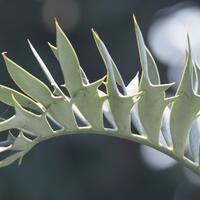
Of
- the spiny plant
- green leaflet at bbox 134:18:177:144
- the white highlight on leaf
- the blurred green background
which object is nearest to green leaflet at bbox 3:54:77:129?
the spiny plant

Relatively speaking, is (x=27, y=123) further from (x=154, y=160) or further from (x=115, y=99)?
(x=154, y=160)

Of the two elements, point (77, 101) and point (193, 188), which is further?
point (193, 188)

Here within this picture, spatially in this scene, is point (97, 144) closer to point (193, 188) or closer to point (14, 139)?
point (193, 188)

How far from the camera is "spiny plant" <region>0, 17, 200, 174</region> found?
1.28m

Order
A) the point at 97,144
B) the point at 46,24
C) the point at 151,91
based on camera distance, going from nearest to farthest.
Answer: the point at 151,91, the point at 97,144, the point at 46,24

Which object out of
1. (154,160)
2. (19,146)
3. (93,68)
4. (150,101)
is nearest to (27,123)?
(19,146)

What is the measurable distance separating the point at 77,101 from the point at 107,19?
14.8 feet

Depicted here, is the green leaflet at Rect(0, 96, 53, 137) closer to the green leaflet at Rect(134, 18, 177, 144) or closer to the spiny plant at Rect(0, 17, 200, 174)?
the spiny plant at Rect(0, 17, 200, 174)

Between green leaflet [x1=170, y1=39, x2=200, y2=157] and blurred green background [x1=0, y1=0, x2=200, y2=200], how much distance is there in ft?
12.2

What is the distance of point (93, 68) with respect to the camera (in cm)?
595

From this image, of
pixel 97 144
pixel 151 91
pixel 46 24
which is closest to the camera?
pixel 151 91

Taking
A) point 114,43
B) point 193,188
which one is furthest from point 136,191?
point 114,43

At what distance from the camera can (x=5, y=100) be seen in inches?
53.7

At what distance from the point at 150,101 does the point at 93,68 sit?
15.2 ft
